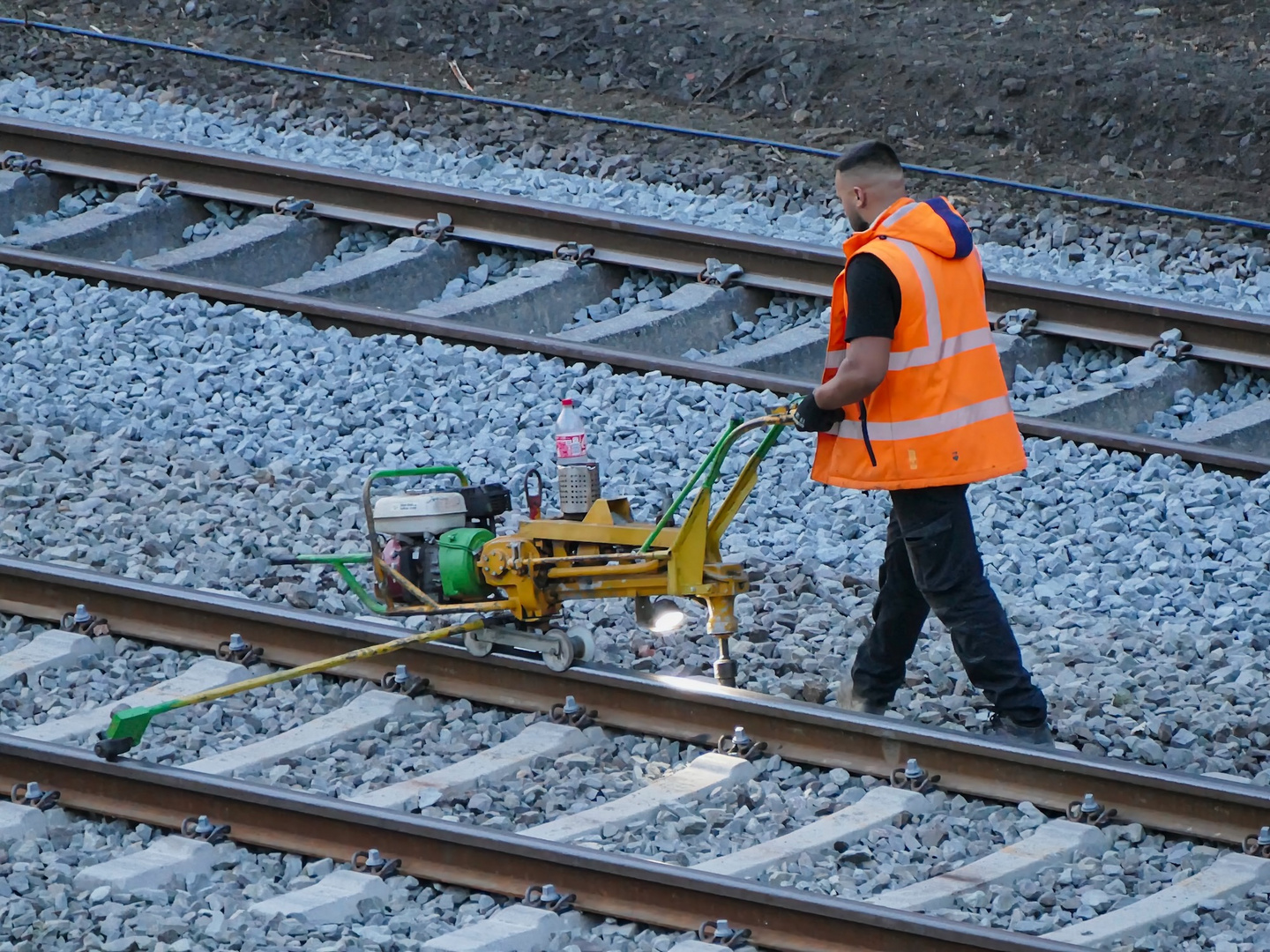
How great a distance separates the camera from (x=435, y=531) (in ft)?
22.1

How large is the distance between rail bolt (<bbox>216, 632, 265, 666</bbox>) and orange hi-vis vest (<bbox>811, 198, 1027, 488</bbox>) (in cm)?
210

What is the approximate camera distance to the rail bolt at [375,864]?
19.0ft

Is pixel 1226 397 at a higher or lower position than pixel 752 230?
lower

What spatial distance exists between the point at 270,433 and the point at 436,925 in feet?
11.1

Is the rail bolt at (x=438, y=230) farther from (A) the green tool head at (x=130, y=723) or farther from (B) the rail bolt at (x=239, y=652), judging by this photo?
(A) the green tool head at (x=130, y=723)

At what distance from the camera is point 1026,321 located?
9.02 m

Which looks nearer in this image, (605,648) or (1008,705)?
(1008,705)

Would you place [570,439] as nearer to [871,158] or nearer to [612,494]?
[871,158]

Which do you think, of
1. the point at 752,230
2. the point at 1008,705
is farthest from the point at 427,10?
the point at 1008,705

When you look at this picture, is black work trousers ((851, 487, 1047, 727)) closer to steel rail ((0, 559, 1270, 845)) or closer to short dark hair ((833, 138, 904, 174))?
steel rail ((0, 559, 1270, 845))

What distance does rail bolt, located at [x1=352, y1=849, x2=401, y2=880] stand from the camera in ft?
19.0

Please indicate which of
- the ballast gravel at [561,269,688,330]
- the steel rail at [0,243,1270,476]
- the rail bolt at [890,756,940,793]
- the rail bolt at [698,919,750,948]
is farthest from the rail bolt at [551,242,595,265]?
the rail bolt at [698,919,750,948]

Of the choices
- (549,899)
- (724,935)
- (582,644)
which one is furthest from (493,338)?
(724,935)

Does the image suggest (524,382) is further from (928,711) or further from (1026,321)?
(928,711)
